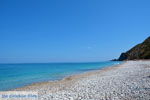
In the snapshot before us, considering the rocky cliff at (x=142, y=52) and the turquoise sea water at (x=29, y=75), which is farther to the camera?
the rocky cliff at (x=142, y=52)

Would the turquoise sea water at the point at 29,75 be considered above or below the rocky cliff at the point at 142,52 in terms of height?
below

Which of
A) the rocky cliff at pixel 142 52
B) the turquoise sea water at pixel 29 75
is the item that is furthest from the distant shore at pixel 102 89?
the rocky cliff at pixel 142 52

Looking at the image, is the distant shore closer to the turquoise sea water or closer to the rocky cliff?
the turquoise sea water

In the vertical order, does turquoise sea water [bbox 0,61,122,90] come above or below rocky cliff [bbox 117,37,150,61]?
below

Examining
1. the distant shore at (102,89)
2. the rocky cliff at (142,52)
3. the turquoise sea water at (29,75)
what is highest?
the rocky cliff at (142,52)

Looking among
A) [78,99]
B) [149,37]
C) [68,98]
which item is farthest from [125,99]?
[149,37]

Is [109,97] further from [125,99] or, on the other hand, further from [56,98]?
[56,98]

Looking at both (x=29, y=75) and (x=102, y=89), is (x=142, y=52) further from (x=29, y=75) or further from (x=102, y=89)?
(x=102, y=89)

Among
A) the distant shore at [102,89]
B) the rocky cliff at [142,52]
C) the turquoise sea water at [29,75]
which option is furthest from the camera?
the rocky cliff at [142,52]

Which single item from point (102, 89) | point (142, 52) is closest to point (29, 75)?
point (102, 89)

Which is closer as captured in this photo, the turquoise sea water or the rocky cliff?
the turquoise sea water

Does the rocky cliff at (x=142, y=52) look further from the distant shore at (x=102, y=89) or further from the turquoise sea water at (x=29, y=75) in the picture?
the distant shore at (x=102, y=89)

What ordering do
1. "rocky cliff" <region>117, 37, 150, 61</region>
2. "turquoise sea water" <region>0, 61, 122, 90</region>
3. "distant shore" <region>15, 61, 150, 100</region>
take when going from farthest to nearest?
"rocky cliff" <region>117, 37, 150, 61</region> < "turquoise sea water" <region>0, 61, 122, 90</region> < "distant shore" <region>15, 61, 150, 100</region>

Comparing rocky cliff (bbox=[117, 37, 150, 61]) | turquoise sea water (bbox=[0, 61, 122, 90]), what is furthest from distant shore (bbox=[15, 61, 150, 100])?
rocky cliff (bbox=[117, 37, 150, 61])
